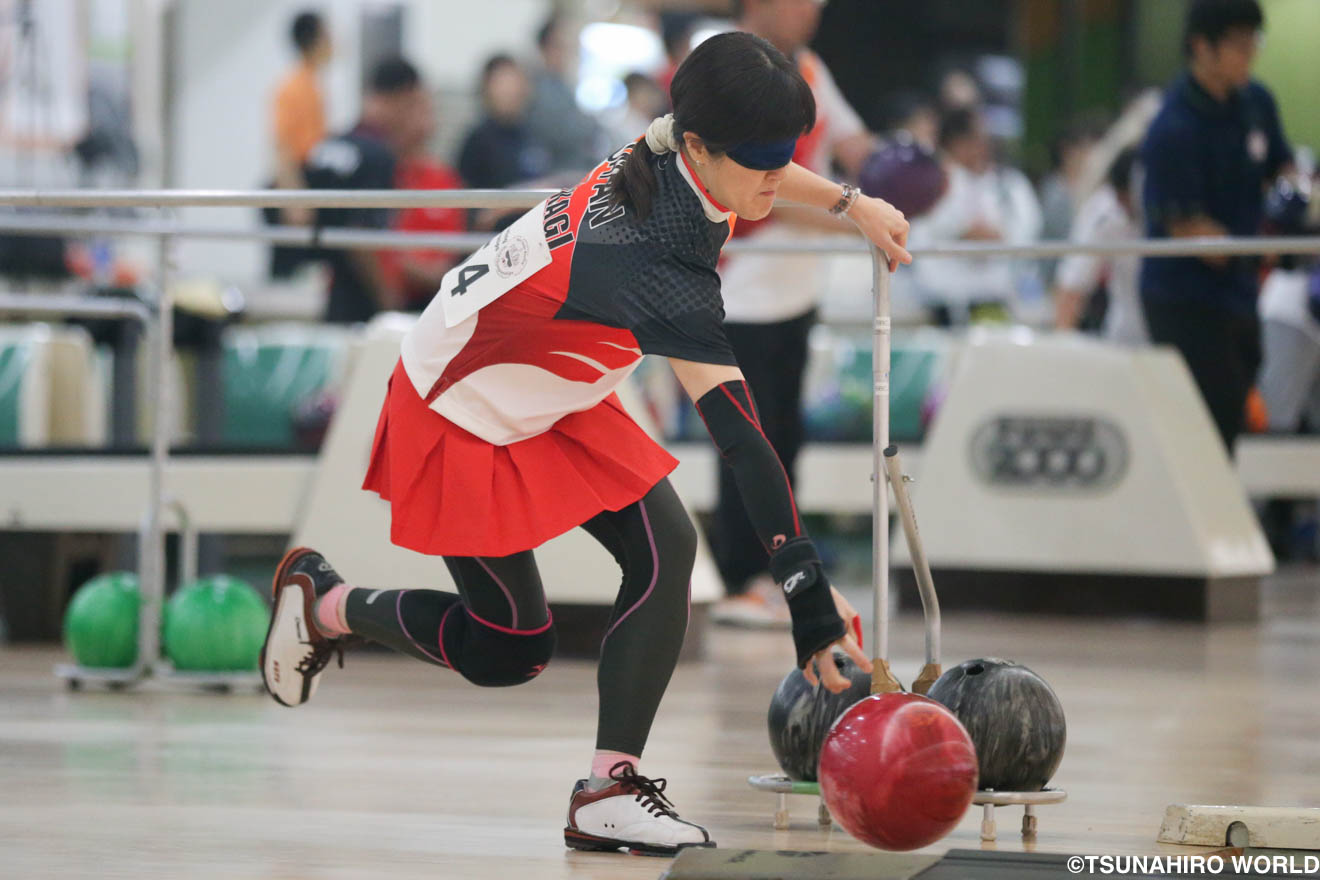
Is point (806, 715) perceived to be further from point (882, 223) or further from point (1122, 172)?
point (1122, 172)

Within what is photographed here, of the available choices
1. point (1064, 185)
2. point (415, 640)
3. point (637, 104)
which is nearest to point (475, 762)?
point (415, 640)

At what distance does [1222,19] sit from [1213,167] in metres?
0.43

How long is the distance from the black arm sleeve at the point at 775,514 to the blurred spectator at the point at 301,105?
239 inches

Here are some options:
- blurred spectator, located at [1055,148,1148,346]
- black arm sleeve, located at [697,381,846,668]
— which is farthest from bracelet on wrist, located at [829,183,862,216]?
blurred spectator, located at [1055,148,1148,346]

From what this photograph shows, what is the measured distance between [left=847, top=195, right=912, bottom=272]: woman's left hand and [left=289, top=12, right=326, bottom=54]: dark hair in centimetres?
591

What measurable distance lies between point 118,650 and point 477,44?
431 inches

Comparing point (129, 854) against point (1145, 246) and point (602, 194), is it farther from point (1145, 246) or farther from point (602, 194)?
point (1145, 246)

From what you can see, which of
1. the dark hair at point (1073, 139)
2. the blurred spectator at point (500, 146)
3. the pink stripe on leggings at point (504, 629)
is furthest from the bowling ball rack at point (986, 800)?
the dark hair at point (1073, 139)

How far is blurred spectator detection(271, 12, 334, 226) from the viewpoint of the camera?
8180 millimetres

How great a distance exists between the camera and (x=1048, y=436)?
19.9 feet

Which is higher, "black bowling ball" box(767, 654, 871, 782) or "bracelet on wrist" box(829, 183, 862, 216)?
"bracelet on wrist" box(829, 183, 862, 216)

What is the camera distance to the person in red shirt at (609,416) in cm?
242

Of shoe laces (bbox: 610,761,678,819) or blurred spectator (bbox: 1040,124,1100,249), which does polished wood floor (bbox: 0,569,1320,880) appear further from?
blurred spectator (bbox: 1040,124,1100,249)

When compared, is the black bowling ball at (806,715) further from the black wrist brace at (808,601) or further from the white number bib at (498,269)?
the white number bib at (498,269)
